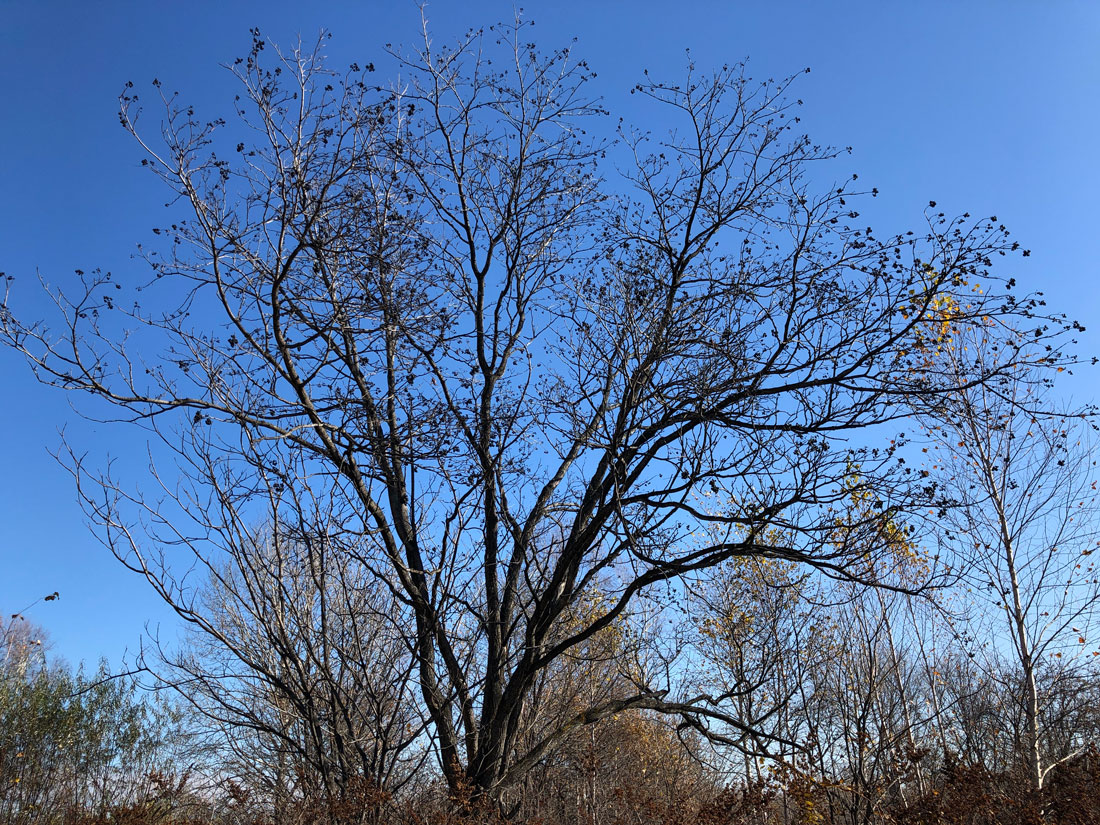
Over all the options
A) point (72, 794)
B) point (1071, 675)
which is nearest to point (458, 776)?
point (72, 794)

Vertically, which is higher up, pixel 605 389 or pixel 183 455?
pixel 605 389

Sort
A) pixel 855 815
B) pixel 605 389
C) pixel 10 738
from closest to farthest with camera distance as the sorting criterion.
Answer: pixel 855 815 < pixel 605 389 < pixel 10 738

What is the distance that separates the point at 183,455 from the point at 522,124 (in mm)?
4431

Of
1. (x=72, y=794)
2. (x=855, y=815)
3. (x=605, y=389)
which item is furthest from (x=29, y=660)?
(x=855, y=815)

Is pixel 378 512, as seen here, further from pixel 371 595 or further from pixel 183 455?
pixel 183 455

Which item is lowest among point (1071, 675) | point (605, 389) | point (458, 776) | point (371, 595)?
point (1071, 675)

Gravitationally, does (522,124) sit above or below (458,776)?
above

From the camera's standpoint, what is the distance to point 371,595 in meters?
5.70

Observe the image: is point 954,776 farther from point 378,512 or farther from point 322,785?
point 378,512

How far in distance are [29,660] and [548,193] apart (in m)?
21.0

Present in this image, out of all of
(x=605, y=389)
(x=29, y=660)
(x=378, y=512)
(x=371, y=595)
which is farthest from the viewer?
(x=29, y=660)

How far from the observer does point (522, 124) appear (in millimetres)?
7035

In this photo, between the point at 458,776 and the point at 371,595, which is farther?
the point at 371,595

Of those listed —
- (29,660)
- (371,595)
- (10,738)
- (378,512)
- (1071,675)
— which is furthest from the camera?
(29,660)
